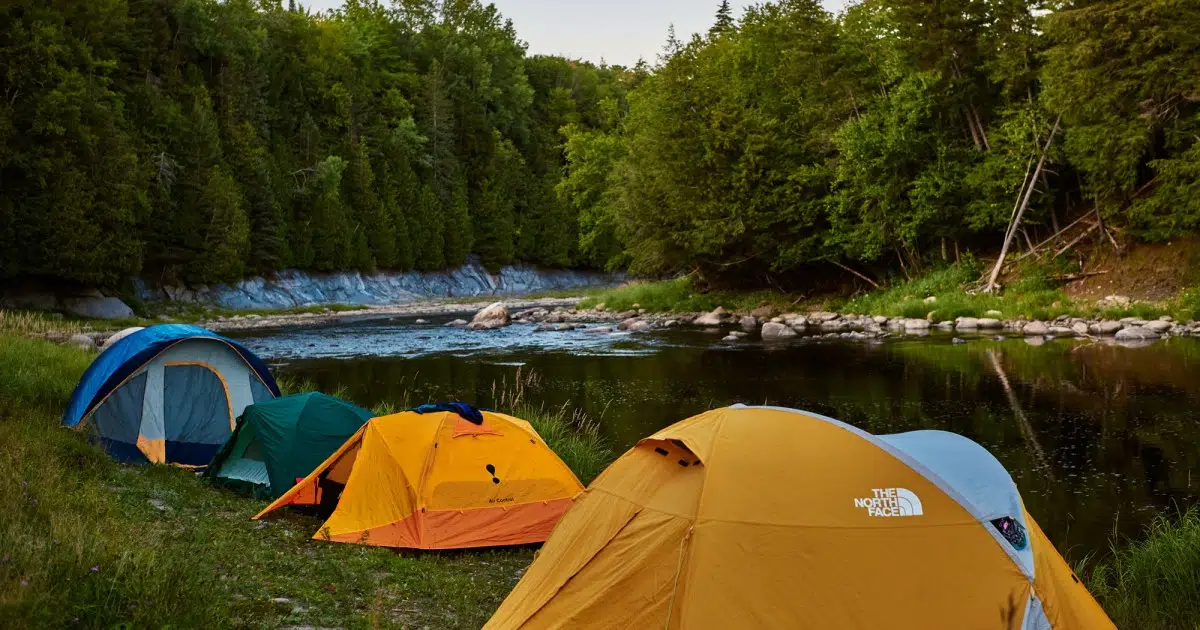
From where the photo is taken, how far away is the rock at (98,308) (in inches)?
1463

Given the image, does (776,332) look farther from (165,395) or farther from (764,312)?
(165,395)

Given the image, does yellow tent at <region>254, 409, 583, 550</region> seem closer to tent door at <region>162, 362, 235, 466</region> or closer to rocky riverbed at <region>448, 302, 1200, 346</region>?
tent door at <region>162, 362, 235, 466</region>

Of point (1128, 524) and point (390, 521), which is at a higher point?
point (390, 521)

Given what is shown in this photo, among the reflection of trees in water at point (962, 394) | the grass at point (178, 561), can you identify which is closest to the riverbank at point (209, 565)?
the grass at point (178, 561)

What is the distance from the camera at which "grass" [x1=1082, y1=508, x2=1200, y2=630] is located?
607 centimetres

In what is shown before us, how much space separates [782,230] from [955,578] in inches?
1278

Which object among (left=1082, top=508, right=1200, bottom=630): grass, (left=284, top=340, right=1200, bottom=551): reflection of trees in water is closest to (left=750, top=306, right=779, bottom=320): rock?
(left=284, top=340, right=1200, bottom=551): reflection of trees in water

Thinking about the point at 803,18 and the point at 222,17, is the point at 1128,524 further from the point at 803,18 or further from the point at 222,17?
the point at 222,17

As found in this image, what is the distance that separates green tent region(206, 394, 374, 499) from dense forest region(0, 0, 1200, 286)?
2319 centimetres

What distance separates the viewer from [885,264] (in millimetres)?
36031

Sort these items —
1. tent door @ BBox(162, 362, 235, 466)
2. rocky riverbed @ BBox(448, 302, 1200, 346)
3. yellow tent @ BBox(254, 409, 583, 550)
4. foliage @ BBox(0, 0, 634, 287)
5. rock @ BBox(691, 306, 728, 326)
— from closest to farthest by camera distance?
yellow tent @ BBox(254, 409, 583, 550)
tent door @ BBox(162, 362, 235, 466)
rocky riverbed @ BBox(448, 302, 1200, 346)
rock @ BBox(691, 306, 728, 326)
foliage @ BBox(0, 0, 634, 287)

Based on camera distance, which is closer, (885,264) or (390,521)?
(390,521)

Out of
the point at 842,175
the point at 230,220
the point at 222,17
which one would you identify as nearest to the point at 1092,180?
the point at 842,175

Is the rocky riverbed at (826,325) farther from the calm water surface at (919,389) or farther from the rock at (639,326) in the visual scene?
the calm water surface at (919,389)
